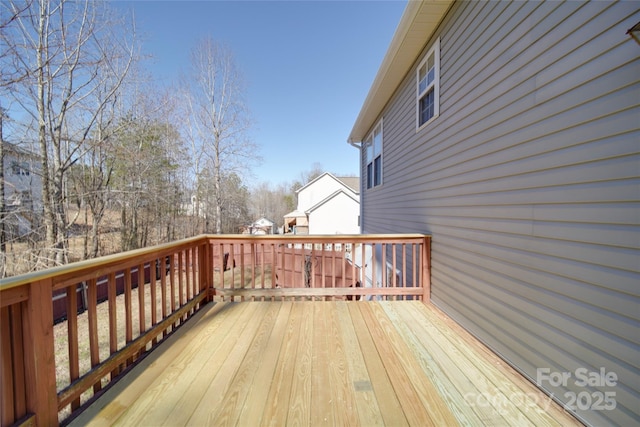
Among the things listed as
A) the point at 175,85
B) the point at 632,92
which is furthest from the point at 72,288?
the point at 175,85

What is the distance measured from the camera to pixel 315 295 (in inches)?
121

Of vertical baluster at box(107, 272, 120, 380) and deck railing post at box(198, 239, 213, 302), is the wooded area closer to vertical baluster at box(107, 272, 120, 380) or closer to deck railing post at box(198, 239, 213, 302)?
deck railing post at box(198, 239, 213, 302)

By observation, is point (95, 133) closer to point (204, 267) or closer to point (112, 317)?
point (204, 267)

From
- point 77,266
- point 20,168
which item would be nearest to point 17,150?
point 20,168

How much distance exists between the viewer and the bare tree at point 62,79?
15.9 ft

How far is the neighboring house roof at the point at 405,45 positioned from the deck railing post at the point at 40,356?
3.93 meters

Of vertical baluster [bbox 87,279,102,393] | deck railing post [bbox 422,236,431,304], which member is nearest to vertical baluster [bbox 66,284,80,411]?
vertical baluster [bbox 87,279,102,393]

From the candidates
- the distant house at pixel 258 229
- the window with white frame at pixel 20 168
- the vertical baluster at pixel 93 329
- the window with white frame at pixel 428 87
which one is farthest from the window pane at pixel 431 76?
the distant house at pixel 258 229

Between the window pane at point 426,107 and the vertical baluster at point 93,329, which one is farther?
the window pane at point 426,107

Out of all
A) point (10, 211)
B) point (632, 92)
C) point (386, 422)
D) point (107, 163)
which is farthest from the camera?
point (107, 163)

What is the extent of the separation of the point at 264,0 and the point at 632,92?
7174 millimetres

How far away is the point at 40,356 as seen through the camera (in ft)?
3.87

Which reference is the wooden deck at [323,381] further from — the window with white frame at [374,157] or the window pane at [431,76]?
the window with white frame at [374,157]

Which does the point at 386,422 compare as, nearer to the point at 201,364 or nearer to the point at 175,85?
the point at 201,364
